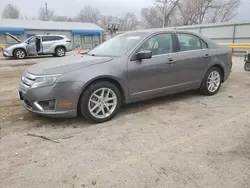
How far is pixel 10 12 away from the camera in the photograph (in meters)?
63.4

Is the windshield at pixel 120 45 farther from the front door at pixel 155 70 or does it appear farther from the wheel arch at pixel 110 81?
the wheel arch at pixel 110 81

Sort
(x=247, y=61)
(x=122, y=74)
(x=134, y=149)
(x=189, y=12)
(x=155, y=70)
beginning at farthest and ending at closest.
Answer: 1. (x=189, y=12)
2. (x=247, y=61)
3. (x=155, y=70)
4. (x=122, y=74)
5. (x=134, y=149)

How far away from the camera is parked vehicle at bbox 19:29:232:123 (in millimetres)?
3328

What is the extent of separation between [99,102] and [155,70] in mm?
1217

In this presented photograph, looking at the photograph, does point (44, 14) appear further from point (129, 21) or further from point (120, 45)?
point (120, 45)

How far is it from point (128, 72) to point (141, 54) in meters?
0.38

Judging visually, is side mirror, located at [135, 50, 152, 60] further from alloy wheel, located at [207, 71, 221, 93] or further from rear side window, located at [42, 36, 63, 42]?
rear side window, located at [42, 36, 63, 42]

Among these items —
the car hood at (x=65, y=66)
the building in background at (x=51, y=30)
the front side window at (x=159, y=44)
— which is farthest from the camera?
the building in background at (x=51, y=30)

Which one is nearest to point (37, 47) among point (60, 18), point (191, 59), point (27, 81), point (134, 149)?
point (27, 81)

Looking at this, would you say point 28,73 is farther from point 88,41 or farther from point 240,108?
→ point 88,41

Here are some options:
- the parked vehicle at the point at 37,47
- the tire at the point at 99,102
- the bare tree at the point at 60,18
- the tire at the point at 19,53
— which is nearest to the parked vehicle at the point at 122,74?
the tire at the point at 99,102

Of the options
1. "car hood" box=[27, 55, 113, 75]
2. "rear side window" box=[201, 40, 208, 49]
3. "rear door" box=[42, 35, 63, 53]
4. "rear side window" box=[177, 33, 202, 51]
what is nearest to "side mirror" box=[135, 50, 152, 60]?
"car hood" box=[27, 55, 113, 75]

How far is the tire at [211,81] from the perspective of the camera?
195 inches

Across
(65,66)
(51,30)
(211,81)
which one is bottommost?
(211,81)
